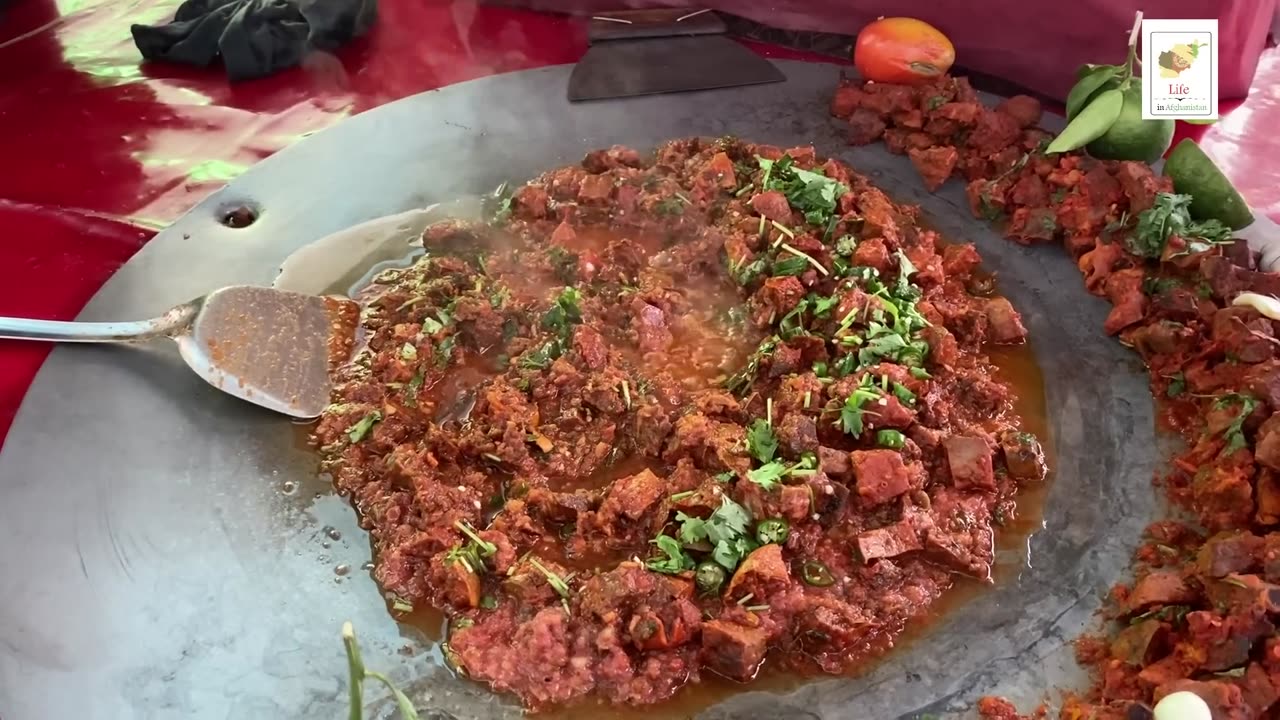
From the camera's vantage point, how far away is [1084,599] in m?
2.00

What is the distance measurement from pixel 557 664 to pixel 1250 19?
3565 millimetres

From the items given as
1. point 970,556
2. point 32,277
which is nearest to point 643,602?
point 970,556

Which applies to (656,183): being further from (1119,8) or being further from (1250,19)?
(1250,19)

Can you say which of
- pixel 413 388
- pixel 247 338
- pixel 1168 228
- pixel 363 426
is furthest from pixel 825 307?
pixel 247 338

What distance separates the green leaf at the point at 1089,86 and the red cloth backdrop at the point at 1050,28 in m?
0.59

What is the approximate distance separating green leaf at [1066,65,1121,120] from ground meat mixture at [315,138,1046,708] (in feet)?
2.22

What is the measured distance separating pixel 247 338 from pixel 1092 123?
262cm

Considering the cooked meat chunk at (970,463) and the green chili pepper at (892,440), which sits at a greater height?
the green chili pepper at (892,440)

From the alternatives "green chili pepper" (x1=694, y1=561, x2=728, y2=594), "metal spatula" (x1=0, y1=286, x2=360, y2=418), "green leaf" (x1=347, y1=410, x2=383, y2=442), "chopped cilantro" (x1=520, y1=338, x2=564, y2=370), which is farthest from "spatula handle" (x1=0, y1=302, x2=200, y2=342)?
Answer: "green chili pepper" (x1=694, y1=561, x2=728, y2=594)

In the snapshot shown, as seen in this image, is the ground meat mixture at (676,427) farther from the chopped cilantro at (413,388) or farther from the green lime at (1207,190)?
the green lime at (1207,190)

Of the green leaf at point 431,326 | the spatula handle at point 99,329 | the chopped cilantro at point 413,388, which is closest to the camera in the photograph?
the spatula handle at point 99,329

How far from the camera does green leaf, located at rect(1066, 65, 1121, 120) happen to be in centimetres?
293

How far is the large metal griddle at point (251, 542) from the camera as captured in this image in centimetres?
184

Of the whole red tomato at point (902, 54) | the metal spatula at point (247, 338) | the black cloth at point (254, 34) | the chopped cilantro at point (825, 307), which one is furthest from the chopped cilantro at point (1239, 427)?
the black cloth at point (254, 34)
